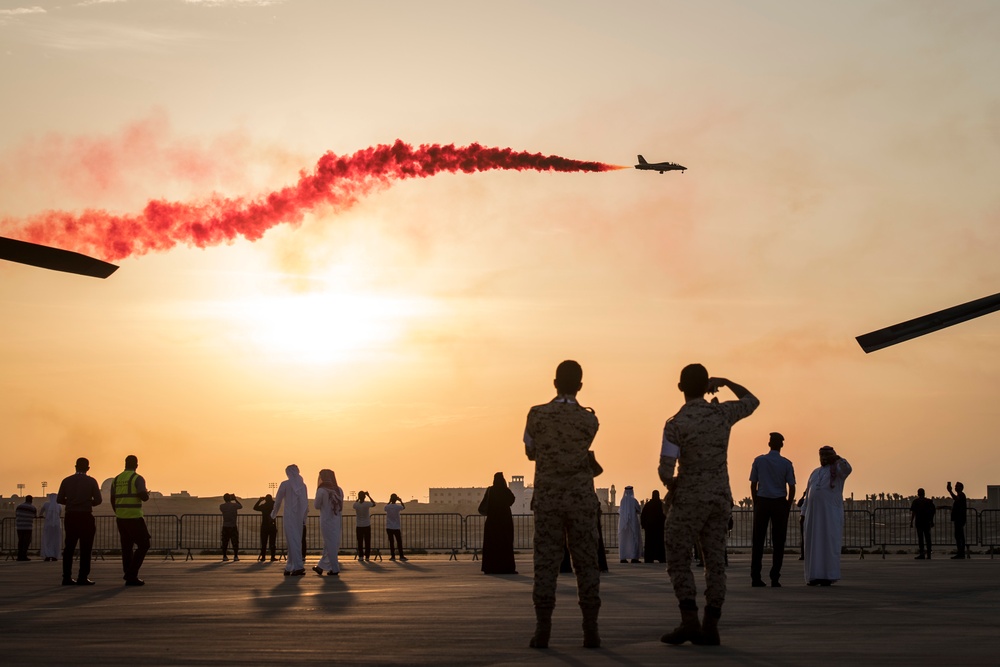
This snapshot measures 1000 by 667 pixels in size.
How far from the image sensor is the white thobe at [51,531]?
1422 inches

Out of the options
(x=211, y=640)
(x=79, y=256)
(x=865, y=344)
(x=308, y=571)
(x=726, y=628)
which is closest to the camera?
(x=211, y=640)

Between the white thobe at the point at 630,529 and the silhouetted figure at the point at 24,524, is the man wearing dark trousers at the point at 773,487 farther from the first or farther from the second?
the silhouetted figure at the point at 24,524

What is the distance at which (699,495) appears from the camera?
A: 1081 cm

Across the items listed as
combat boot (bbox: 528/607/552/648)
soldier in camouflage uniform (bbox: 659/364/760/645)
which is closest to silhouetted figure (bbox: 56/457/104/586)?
combat boot (bbox: 528/607/552/648)

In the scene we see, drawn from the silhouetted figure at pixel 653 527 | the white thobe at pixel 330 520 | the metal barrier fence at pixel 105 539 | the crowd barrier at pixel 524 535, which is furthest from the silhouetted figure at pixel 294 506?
the silhouetted figure at pixel 653 527

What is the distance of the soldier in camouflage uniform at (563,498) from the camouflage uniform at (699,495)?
2.25 ft

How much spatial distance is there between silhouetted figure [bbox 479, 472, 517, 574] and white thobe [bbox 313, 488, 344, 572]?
2759mm

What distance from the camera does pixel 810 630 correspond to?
11984mm

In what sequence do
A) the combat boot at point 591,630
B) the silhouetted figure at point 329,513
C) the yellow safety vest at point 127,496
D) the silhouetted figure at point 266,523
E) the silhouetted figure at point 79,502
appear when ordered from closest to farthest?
the combat boot at point 591,630 < the yellow safety vest at point 127,496 < the silhouetted figure at point 79,502 < the silhouetted figure at point 329,513 < the silhouetted figure at point 266,523

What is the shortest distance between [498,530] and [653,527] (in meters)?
7.55

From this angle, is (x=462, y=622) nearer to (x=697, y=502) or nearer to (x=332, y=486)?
(x=697, y=502)

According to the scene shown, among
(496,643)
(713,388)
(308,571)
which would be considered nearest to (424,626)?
(496,643)

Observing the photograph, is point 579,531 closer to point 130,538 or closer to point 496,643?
point 496,643

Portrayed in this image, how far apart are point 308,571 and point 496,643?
54.6 feet
